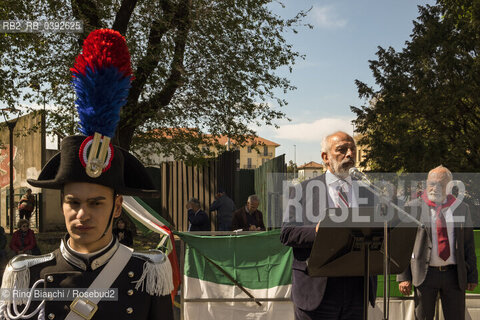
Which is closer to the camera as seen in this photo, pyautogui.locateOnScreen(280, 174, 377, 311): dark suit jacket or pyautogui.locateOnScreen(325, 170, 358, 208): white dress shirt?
pyautogui.locateOnScreen(280, 174, 377, 311): dark suit jacket

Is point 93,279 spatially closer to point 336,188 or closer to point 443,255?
point 336,188

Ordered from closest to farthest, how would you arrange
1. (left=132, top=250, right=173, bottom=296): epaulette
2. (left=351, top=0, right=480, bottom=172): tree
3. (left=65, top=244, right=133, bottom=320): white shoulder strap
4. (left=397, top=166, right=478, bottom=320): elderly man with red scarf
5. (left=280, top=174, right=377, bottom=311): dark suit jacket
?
1. (left=65, top=244, right=133, bottom=320): white shoulder strap
2. (left=132, top=250, right=173, bottom=296): epaulette
3. (left=280, top=174, right=377, bottom=311): dark suit jacket
4. (left=397, top=166, right=478, bottom=320): elderly man with red scarf
5. (left=351, top=0, right=480, bottom=172): tree

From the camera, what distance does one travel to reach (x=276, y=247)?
593 centimetres

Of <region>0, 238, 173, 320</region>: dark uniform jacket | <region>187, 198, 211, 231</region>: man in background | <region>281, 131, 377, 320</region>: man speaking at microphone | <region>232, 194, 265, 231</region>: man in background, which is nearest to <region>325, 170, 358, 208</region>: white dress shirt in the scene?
<region>281, 131, 377, 320</region>: man speaking at microphone

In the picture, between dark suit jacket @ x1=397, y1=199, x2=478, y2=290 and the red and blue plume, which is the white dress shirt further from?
the red and blue plume

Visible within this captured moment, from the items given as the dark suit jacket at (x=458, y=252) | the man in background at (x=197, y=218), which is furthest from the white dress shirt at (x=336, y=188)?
the man in background at (x=197, y=218)

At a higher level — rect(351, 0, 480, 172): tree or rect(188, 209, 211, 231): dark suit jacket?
rect(351, 0, 480, 172): tree

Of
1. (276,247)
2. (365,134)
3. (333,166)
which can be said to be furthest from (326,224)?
(365,134)

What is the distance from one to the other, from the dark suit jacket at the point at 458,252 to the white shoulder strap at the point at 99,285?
10.6ft

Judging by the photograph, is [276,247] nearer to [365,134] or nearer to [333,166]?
[333,166]

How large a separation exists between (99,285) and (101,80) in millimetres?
880

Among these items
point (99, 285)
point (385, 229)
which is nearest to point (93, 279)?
point (99, 285)

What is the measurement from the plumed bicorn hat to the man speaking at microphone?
145 cm

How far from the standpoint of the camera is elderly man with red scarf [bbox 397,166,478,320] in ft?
14.9
